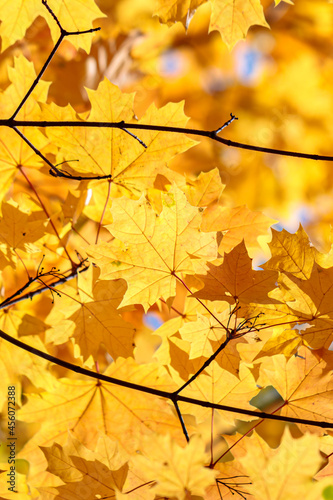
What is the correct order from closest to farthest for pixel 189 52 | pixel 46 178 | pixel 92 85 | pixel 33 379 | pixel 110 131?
pixel 110 131, pixel 33 379, pixel 46 178, pixel 92 85, pixel 189 52

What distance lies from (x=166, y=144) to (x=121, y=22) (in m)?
1.82

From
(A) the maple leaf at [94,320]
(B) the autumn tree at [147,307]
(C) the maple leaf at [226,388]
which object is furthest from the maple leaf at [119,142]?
(C) the maple leaf at [226,388]

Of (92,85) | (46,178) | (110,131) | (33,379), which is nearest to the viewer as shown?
(110,131)

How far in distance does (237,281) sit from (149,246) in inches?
6.7

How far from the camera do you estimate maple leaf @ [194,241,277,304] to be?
0.69m

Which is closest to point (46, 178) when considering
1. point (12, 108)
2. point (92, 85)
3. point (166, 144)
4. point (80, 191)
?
point (92, 85)

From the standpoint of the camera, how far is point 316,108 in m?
2.63

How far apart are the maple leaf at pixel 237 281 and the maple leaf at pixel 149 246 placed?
0.21ft

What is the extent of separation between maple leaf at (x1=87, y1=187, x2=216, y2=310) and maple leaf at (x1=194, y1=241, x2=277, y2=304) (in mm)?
65

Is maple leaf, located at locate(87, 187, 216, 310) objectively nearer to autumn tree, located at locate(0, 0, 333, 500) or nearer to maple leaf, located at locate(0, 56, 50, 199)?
autumn tree, located at locate(0, 0, 333, 500)

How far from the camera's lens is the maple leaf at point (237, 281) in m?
0.69

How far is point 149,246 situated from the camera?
0.75 metres

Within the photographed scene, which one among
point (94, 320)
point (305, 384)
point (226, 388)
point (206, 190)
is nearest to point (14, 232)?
point (94, 320)

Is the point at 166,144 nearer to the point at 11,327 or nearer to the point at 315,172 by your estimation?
→ the point at 11,327
